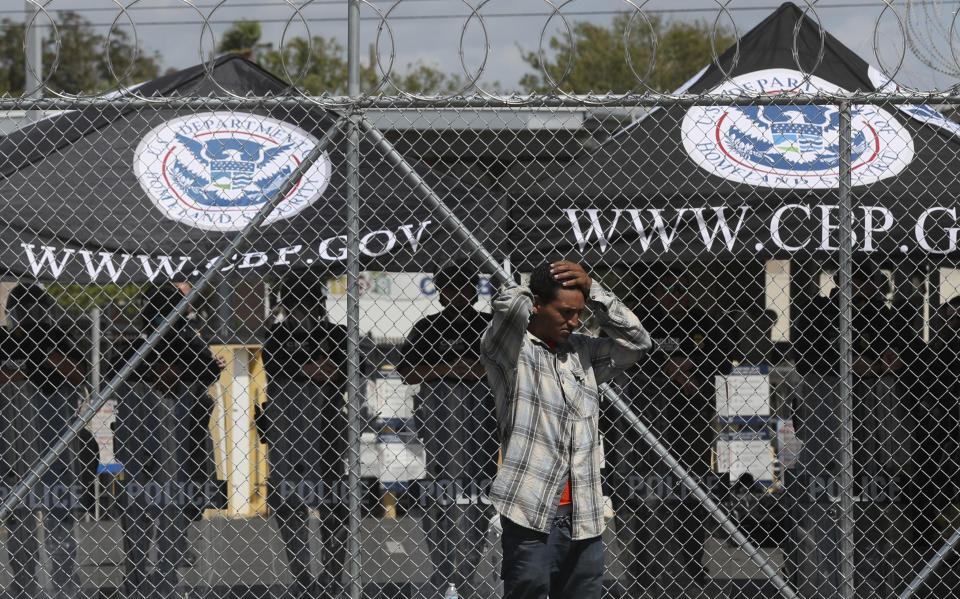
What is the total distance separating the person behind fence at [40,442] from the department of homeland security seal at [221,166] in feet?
3.26

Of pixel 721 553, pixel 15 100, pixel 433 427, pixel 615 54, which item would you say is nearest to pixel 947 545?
pixel 433 427

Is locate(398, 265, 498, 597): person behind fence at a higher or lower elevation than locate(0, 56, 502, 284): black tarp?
lower

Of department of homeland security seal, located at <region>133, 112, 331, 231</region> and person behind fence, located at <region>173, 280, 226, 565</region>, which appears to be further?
person behind fence, located at <region>173, 280, 226, 565</region>

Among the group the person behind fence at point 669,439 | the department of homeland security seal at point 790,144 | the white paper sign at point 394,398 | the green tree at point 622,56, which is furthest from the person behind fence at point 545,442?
the green tree at point 622,56

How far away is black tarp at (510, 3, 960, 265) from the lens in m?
5.05

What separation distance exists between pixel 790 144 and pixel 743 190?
496mm

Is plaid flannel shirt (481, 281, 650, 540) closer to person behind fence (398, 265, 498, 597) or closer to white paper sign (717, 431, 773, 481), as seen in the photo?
person behind fence (398, 265, 498, 597)

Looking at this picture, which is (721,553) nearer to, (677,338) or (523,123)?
(677,338)

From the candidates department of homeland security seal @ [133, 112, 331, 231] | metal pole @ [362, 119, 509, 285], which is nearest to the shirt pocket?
metal pole @ [362, 119, 509, 285]

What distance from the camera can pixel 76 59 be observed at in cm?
3116

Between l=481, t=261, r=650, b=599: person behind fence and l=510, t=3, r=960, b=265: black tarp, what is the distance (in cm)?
127

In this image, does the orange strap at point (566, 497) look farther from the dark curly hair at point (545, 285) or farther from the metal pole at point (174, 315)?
the metal pole at point (174, 315)

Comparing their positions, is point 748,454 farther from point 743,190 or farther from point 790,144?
point 743,190

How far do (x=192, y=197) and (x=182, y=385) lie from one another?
1189 mm
